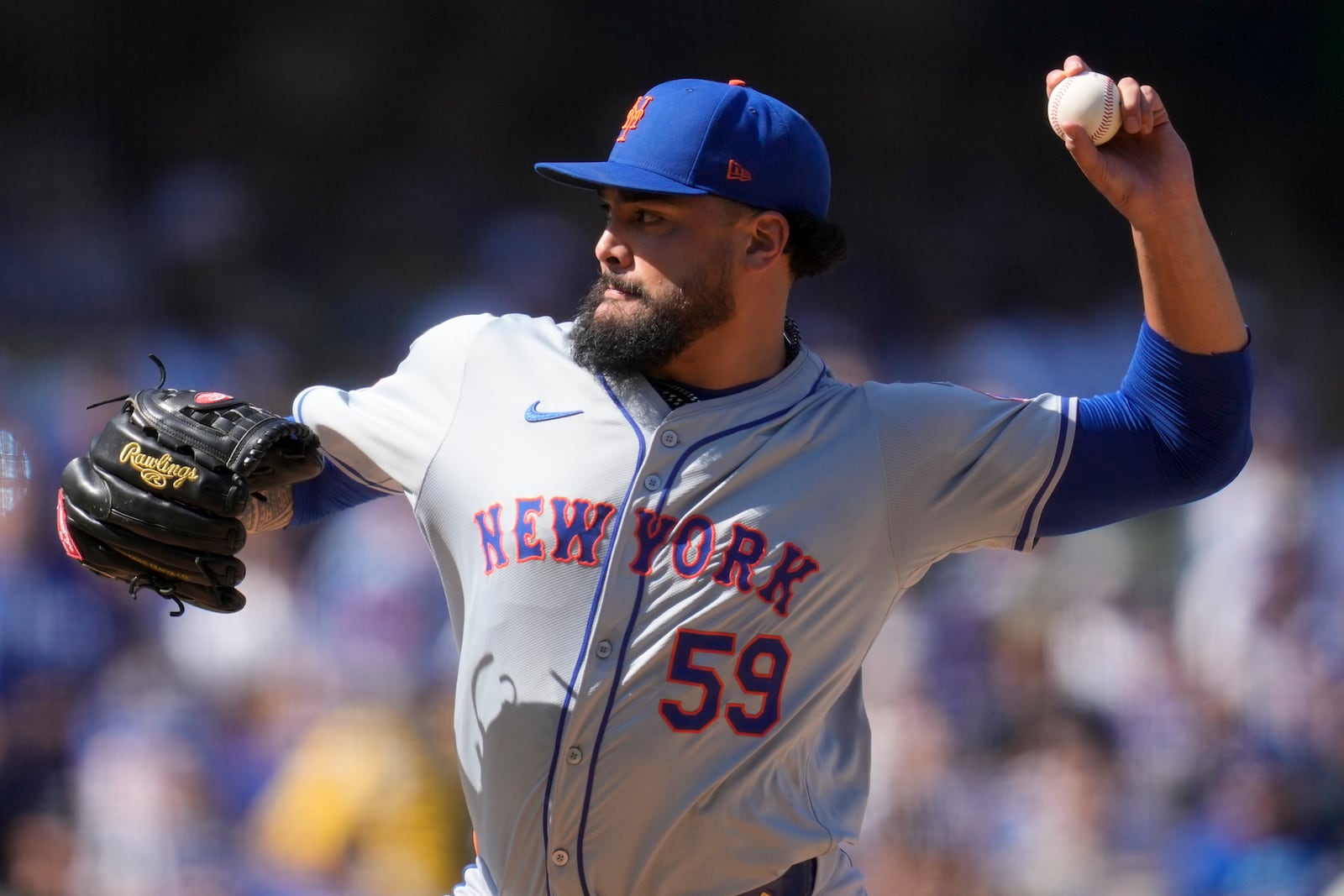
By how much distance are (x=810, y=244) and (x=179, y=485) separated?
89 cm

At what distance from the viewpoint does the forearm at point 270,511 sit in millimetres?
1910

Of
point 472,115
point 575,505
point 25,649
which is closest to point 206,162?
point 472,115

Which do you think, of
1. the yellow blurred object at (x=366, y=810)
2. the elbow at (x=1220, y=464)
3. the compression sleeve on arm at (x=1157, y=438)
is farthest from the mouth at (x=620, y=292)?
the yellow blurred object at (x=366, y=810)

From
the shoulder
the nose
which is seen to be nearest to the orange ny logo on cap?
the nose

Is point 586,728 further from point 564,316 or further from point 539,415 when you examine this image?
point 564,316

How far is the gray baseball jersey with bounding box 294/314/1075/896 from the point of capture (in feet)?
5.25

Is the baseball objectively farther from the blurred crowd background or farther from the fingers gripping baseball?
the blurred crowd background

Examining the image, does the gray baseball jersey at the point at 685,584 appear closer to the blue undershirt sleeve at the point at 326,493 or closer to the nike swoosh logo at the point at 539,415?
the nike swoosh logo at the point at 539,415

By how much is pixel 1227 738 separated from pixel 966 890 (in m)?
0.74

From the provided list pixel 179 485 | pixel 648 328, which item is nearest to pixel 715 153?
pixel 648 328

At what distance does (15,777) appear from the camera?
3295mm

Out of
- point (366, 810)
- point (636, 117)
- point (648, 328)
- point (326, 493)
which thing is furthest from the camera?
point (366, 810)

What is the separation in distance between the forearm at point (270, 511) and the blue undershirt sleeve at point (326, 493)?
0.08ft

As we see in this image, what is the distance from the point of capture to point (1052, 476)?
1.69 meters
